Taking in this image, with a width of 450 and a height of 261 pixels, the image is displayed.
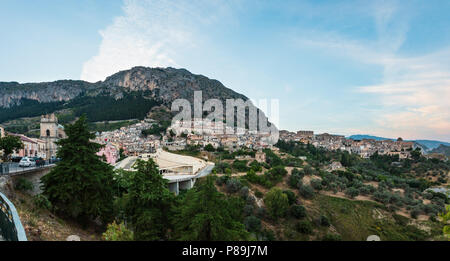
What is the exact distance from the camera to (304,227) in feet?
71.5

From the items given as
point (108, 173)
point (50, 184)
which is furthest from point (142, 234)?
point (50, 184)

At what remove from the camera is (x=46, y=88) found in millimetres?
138875

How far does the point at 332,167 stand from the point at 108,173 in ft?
137

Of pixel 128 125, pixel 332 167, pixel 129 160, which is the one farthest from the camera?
pixel 128 125

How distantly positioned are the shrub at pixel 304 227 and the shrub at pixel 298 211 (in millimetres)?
1291

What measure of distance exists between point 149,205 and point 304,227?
1630 cm

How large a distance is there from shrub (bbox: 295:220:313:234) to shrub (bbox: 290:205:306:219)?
4.23ft

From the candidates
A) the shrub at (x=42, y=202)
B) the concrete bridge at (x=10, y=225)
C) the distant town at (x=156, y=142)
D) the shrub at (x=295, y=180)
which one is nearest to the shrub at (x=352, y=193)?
the shrub at (x=295, y=180)

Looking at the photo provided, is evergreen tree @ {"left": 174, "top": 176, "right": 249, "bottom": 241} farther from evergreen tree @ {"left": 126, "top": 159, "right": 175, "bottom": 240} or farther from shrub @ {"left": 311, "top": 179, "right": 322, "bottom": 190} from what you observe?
shrub @ {"left": 311, "top": 179, "right": 322, "bottom": 190}

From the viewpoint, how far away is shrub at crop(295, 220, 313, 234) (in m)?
21.8

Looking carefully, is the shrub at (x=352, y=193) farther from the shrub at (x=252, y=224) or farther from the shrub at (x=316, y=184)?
the shrub at (x=252, y=224)

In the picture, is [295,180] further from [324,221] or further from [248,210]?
[248,210]
